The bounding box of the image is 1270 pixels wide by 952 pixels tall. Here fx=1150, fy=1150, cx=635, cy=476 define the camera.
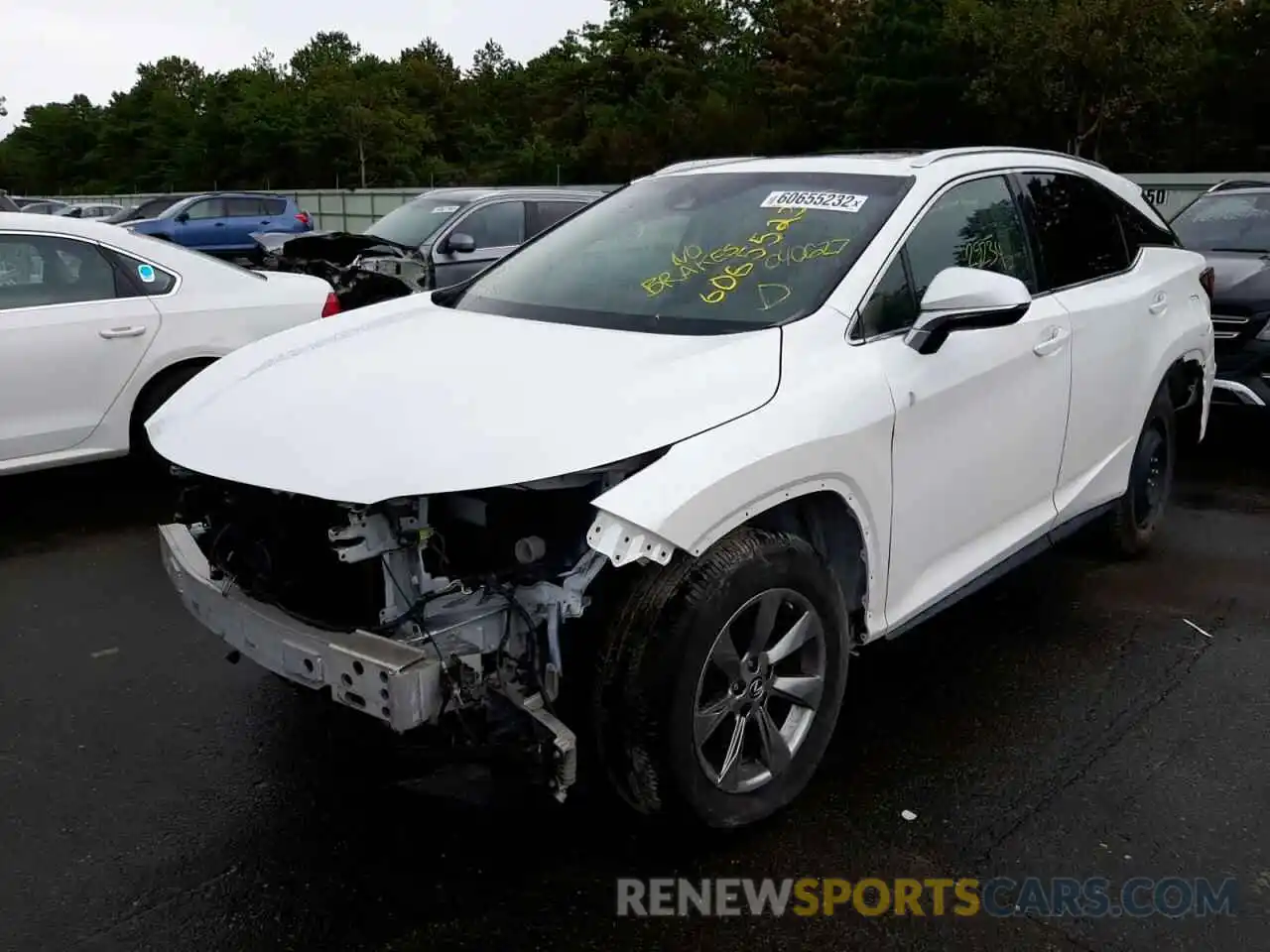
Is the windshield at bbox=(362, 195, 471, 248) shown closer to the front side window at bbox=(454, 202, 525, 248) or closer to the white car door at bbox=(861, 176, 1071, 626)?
the front side window at bbox=(454, 202, 525, 248)

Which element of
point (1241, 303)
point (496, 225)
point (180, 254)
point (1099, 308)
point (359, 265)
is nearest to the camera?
point (1099, 308)

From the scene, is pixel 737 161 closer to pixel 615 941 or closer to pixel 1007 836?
pixel 1007 836

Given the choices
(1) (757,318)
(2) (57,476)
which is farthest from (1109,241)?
(2) (57,476)

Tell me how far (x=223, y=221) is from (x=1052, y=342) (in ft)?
79.1

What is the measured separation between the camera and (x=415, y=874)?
298 centimetres

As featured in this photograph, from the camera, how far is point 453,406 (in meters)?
2.92

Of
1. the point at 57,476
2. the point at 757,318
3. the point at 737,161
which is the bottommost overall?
the point at 57,476

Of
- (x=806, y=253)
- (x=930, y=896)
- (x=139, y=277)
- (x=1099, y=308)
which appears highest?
(x=806, y=253)

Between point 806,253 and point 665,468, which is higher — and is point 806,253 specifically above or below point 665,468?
above

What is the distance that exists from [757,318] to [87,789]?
2.40m

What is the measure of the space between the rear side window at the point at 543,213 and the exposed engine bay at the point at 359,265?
134cm

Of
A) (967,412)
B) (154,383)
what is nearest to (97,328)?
(154,383)

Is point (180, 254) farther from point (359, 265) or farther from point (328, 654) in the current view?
point (359, 265)

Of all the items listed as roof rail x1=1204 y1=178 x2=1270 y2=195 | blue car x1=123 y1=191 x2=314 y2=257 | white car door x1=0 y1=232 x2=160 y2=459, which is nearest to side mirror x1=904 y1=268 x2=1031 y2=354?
white car door x1=0 y1=232 x2=160 y2=459
